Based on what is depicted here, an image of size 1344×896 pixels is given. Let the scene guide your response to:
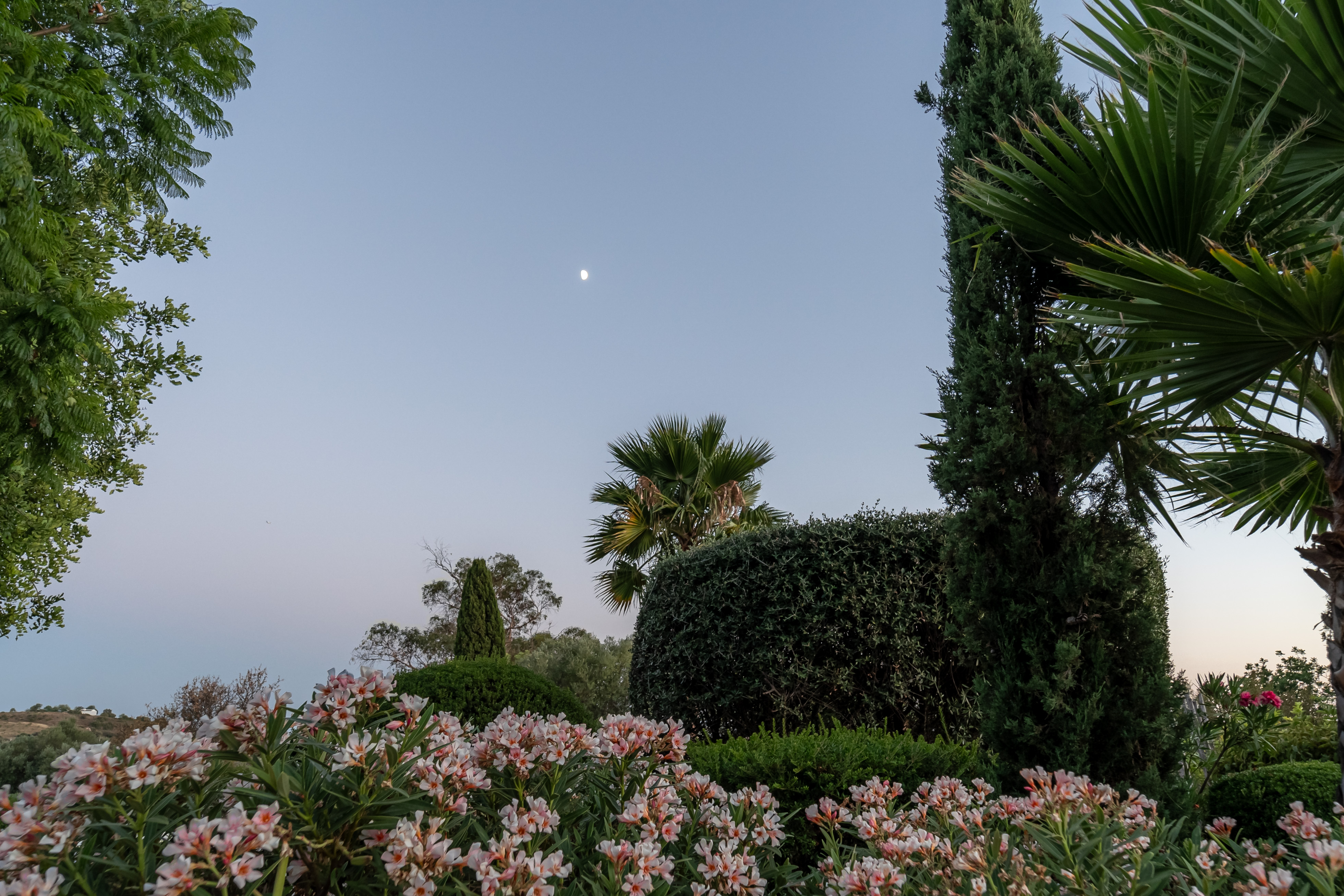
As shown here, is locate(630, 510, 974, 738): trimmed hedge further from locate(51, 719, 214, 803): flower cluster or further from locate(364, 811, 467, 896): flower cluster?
locate(51, 719, 214, 803): flower cluster

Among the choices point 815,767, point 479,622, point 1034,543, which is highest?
point 479,622

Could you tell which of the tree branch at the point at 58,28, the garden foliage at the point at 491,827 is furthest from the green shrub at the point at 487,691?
the tree branch at the point at 58,28

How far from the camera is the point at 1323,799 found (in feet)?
15.1

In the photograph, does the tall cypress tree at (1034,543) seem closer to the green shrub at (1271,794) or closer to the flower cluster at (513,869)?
the green shrub at (1271,794)

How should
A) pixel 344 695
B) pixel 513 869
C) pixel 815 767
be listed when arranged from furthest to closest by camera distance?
pixel 815 767 < pixel 344 695 < pixel 513 869

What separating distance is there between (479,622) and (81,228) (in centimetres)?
862

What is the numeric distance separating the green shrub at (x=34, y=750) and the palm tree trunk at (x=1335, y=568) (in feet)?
34.5

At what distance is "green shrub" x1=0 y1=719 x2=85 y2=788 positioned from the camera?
7953 millimetres

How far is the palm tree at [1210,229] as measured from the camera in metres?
3.26

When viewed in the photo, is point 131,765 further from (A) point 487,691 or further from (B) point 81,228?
(B) point 81,228

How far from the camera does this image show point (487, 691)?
674cm

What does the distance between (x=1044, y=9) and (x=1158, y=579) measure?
539 cm

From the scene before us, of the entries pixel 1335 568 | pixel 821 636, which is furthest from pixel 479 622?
pixel 1335 568

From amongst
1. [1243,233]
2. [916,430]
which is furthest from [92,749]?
[1243,233]
